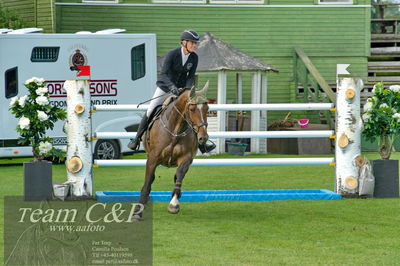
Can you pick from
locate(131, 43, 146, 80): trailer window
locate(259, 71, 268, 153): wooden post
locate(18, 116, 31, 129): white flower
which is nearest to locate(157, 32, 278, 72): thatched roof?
locate(259, 71, 268, 153): wooden post

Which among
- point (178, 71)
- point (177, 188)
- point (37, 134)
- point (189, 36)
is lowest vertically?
point (177, 188)

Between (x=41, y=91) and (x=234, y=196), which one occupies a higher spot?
(x=41, y=91)

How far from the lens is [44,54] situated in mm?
20969

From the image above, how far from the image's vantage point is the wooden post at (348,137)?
13.0 meters

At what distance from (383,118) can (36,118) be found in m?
4.97

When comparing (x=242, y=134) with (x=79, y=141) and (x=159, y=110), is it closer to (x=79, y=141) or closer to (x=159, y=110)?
(x=159, y=110)

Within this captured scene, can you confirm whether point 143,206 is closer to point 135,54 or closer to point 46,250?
point 46,250

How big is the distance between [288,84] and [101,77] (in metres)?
8.78

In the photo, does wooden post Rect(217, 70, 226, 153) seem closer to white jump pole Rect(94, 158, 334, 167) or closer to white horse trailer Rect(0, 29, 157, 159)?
white horse trailer Rect(0, 29, 157, 159)

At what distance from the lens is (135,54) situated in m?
21.9

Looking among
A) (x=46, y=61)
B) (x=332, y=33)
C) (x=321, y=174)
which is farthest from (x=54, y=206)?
(x=332, y=33)

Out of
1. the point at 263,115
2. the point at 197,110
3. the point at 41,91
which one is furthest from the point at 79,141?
the point at 263,115

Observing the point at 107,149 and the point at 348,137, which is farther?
the point at 107,149

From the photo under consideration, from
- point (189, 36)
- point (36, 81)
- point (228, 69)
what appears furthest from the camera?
point (228, 69)
